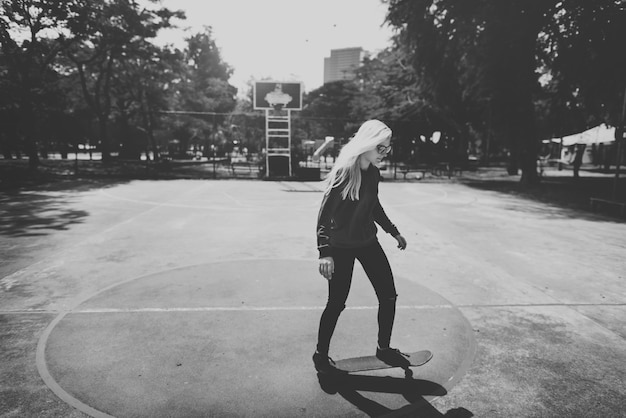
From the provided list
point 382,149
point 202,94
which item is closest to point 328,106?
point 202,94

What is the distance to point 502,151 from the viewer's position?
218 feet

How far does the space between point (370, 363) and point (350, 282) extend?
2.97 ft

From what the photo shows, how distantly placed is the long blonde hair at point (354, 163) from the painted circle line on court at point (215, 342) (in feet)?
5.39

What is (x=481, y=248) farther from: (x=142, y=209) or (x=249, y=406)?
(x=142, y=209)

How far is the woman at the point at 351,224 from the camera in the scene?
9.93 feet

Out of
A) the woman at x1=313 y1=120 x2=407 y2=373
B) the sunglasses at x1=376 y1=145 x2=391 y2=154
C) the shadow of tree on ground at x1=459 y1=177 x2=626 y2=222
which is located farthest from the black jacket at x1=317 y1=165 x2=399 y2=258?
the shadow of tree on ground at x1=459 y1=177 x2=626 y2=222

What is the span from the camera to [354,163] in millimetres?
3057

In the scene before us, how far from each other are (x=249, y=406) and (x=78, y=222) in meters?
8.82

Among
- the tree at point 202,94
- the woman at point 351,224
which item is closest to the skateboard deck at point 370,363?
the woman at point 351,224

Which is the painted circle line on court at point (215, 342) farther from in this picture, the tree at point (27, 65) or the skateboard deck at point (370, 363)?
the tree at point (27, 65)

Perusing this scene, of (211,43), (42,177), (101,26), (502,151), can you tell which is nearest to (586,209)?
(42,177)

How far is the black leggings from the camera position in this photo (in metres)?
3.13

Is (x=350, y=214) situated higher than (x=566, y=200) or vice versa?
(x=350, y=214)

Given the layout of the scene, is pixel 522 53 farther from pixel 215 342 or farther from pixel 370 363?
pixel 215 342
